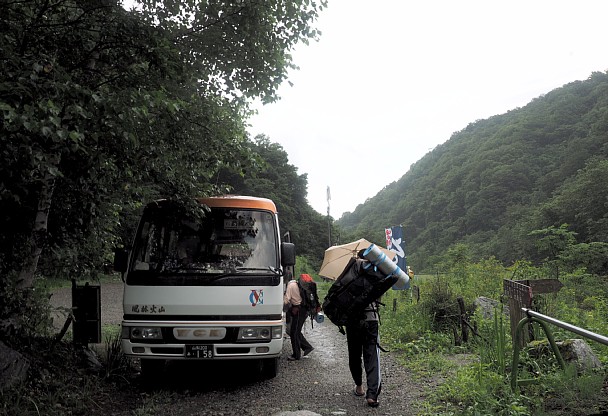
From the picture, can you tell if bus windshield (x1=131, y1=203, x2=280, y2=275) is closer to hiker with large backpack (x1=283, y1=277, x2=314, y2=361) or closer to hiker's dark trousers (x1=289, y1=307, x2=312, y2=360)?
hiker with large backpack (x1=283, y1=277, x2=314, y2=361)

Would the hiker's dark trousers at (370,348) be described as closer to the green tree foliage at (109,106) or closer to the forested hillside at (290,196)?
the green tree foliage at (109,106)

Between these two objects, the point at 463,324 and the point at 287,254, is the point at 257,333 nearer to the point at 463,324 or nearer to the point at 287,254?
the point at 287,254

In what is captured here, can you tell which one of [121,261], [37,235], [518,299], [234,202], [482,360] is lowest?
[482,360]

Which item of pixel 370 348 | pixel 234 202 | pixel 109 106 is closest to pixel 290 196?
pixel 234 202

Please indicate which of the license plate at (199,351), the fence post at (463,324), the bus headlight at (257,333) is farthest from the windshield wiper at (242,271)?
the fence post at (463,324)

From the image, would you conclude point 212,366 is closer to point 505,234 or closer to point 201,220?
point 201,220

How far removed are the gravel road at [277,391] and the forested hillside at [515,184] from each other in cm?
3185

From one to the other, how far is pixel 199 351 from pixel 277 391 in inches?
49.8

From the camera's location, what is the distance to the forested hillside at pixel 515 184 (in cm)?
4069

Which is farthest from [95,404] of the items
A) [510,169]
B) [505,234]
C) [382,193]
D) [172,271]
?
[382,193]

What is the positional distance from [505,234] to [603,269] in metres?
30.1

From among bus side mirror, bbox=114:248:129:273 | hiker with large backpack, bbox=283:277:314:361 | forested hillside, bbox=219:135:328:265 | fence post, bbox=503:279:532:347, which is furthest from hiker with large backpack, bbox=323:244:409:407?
forested hillside, bbox=219:135:328:265

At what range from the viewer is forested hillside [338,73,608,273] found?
4069 centimetres

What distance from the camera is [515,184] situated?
2420 inches
